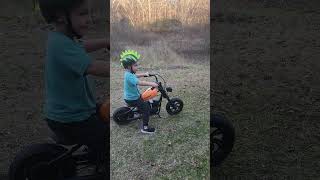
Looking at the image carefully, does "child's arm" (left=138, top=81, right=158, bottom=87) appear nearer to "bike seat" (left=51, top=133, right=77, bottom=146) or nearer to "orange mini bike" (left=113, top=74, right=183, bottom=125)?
"orange mini bike" (left=113, top=74, right=183, bottom=125)

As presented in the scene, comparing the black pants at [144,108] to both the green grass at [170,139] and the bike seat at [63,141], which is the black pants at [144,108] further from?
the bike seat at [63,141]

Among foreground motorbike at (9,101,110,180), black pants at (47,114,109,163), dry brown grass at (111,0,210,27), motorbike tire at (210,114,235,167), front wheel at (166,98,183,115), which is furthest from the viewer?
motorbike tire at (210,114,235,167)

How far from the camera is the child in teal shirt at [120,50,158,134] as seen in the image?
259 cm

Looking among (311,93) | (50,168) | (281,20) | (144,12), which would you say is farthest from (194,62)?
(281,20)

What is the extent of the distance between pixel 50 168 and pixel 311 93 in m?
3.84

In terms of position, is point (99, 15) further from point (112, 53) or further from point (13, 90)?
point (112, 53)

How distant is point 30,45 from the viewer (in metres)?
9.26

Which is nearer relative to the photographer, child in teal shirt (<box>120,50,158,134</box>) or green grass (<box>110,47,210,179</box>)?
child in teal shirt (<box>120,50,158,134</box>)

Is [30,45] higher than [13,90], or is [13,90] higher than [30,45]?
[30,45]

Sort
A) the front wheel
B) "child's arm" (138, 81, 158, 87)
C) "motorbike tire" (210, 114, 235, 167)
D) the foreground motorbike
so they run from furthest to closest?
"motorbike tire" (210, 114, 235, 167), the foreground motorbike, the front wheel, "child's arm" (138, 81, 158, 87)

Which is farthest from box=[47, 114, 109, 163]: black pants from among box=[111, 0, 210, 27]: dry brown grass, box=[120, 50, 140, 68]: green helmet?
box=[111, 0, 210, 27]: dry brown grass

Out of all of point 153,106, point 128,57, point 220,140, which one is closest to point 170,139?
point 153,106

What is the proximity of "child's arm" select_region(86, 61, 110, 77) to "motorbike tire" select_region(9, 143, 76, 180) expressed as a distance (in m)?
0.82

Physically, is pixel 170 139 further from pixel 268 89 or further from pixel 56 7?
pixel 268 89
